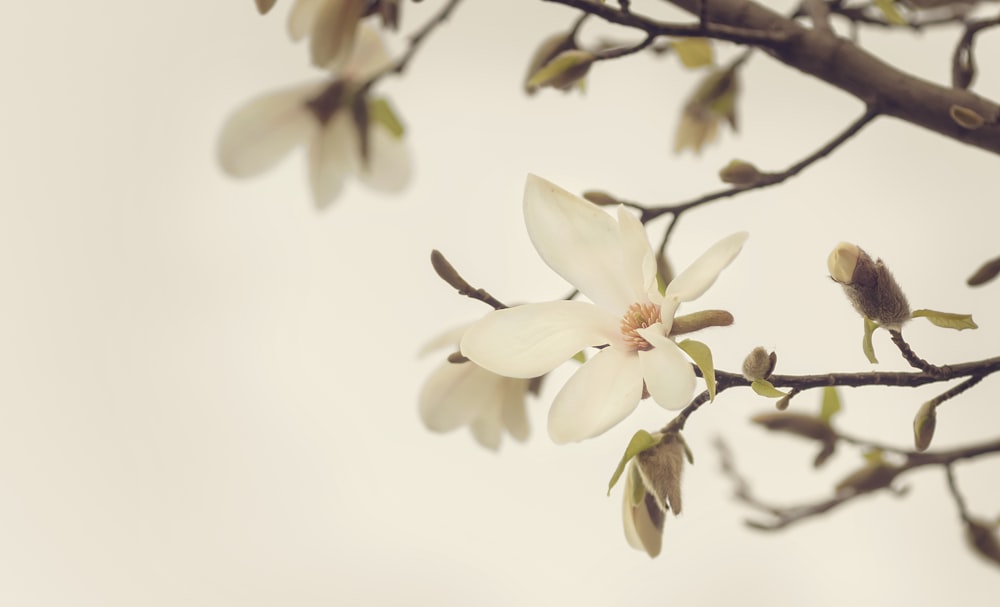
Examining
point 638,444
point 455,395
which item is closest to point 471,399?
point 455,395

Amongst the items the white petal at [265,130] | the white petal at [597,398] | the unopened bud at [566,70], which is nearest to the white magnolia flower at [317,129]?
the white petal at [265,130]

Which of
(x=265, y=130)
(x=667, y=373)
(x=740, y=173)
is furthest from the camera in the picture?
(x=265, y=130)

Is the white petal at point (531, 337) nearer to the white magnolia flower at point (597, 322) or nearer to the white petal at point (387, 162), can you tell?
the white magnolia flower at point (597, 322)

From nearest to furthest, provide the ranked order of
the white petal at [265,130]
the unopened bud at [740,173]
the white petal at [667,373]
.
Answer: the white petal at [667,373]
the unopened bud at [740,173]
the white petal at [265,130]

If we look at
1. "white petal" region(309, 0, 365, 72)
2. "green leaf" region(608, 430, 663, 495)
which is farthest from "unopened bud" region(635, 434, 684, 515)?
"white petal" region(309, 0, 365, 72)

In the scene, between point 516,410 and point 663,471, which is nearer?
point 663,471

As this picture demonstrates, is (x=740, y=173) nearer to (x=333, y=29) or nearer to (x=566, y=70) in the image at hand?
(x=566, y=70)

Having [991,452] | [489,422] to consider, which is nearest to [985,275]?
[991,452]

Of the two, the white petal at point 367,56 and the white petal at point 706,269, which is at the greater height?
the white petal at point 367,56

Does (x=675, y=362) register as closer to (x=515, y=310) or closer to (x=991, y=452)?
(x=515, y=310)
